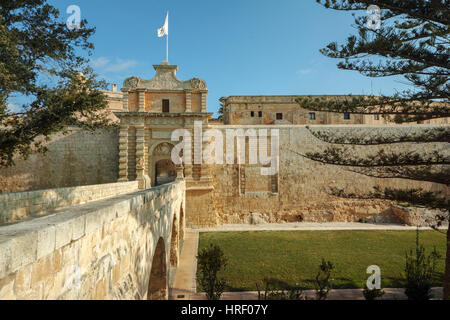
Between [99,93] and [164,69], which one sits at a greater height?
[164,69]

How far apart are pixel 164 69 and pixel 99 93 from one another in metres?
9.06

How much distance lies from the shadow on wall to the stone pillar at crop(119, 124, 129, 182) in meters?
1.33

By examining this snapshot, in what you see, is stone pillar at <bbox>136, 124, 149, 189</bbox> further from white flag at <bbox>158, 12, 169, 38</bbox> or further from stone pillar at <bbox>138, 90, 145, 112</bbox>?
white flag at <bbox>158, 12, 169, 38</bbox>

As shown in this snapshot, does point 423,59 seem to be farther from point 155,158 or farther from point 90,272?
point 155,158

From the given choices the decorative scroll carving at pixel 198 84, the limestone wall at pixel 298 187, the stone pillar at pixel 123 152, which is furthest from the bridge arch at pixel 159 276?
the decorative scroll carving at pixel 198 84

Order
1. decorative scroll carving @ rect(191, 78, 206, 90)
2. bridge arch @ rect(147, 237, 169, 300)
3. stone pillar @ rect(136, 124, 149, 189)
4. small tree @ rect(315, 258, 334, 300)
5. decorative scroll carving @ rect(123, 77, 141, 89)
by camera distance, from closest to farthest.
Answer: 1. small tree @ rect(315, 258, 334, 300)
2. bridge arch @ rect(147, 237, 169, 300)
3. stone pillar @ rect(136, 124, 149, 189)
4. decorative scroll carving @ rect(123, 77, 141, 89)
5. decorative scroll carving @ rect(191, 78, 206, 90)

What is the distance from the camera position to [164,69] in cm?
1519

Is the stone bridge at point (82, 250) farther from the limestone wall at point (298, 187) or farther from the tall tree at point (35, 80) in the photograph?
the limestone wall at point (298, 187)

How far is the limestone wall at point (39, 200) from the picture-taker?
17.0ft

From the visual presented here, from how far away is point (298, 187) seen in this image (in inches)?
658

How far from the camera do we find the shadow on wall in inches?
610

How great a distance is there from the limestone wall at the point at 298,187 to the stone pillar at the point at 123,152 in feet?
18.2

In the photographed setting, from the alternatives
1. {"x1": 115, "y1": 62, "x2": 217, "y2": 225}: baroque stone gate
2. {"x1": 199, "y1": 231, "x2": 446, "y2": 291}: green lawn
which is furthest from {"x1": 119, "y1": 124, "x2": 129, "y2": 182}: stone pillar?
{"x1": 199, "y1": 231, "x2": 446, "y2": 291}: green lawn
